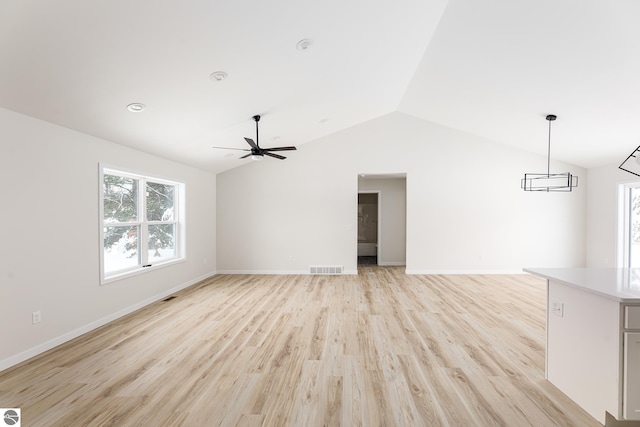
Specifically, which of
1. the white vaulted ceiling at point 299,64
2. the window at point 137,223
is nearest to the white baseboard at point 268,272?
the window at point 137,223

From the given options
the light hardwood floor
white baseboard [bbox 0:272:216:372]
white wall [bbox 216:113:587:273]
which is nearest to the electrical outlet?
the light hardwood floor

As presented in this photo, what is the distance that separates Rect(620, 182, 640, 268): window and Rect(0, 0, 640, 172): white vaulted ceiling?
102 centimetres

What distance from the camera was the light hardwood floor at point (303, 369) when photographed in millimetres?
1983

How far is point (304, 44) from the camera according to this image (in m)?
3.03

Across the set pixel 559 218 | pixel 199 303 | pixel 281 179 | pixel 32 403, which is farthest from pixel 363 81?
pixel 559 218

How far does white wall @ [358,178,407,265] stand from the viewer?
799 cm

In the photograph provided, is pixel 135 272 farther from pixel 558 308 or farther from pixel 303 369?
pixel 558 308

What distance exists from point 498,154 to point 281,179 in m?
4.98

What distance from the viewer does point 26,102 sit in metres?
2.61

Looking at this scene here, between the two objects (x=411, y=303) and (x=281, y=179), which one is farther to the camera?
(x=281, y=179)

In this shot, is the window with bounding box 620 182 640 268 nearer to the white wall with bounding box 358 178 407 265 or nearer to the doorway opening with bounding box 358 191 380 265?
the white wall with bounding box 358 178 407 265

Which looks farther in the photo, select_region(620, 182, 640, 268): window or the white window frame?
the white window frame

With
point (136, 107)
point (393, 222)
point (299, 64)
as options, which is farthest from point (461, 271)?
point (136, 107)

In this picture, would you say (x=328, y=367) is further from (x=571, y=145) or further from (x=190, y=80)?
(x=571, y=145)
